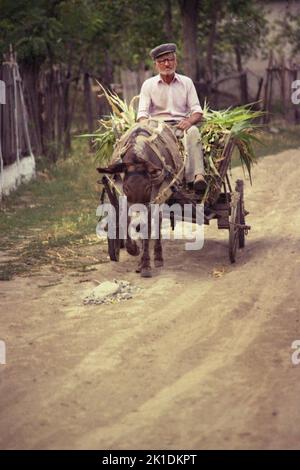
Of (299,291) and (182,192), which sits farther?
(182,192)

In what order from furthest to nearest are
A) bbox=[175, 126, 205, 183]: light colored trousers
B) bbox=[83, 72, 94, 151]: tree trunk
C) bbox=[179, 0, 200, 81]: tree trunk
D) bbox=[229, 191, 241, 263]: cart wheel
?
1. bbox=[179, 0, 200, 81]: tree trunk
2. bbox=[83, 72, 94, 151]: tree trunk
3. bbox=[229, 191, 241, 263]: cart wheel
4. bbox=[175, 126, 205, 183]: light colored trousers

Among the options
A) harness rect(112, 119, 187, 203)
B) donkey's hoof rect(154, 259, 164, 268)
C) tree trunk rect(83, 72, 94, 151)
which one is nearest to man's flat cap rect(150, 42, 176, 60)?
harness rect(112, 119, 187, 203)

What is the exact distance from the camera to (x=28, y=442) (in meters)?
5.66

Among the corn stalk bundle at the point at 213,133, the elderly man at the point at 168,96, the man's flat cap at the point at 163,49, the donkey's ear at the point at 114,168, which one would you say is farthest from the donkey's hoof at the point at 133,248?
the man's flat cap at the point at 163,49

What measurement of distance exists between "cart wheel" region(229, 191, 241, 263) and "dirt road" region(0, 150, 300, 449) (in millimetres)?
192

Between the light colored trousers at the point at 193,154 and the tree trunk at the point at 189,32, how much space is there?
15.8 meters

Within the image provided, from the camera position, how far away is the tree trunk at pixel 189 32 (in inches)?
1007

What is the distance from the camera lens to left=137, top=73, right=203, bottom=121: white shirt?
35.2 feet

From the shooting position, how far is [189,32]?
84.7 ft

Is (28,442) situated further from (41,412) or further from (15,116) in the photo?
(15,116)

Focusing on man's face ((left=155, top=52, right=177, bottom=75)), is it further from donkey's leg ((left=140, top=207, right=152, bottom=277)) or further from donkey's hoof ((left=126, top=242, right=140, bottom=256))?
donkey's hoof ((left=126, top=242, right=140, bottom=256))
